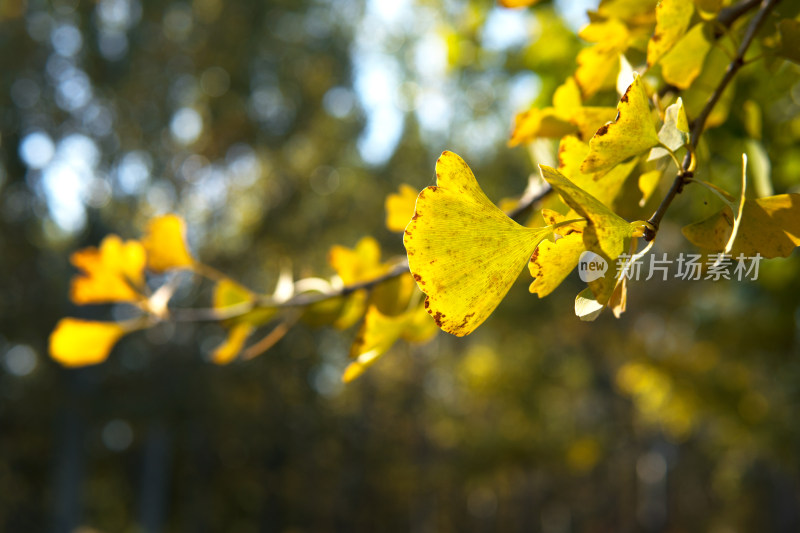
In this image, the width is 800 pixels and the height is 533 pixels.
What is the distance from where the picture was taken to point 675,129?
311 mm

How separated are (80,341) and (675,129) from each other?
0.54 m

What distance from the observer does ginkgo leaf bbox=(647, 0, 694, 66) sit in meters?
0.37

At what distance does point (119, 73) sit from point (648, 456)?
992 cm

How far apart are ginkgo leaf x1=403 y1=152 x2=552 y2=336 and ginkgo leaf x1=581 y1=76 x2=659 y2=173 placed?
0.06 meters

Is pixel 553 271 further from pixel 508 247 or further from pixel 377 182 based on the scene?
pixel 377 182

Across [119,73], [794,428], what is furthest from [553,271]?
[119,73]

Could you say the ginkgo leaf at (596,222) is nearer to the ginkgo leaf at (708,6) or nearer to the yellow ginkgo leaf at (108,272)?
the ginkgo leaf at (708,6)

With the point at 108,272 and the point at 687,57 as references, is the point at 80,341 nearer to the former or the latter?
the point at 108,272

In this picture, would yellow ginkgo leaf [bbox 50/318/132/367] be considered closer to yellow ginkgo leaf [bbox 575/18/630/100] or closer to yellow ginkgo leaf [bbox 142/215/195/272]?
yellow ginkgo leaf [bbox 142/215/195/272]

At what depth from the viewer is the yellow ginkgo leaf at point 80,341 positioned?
0.58 metres

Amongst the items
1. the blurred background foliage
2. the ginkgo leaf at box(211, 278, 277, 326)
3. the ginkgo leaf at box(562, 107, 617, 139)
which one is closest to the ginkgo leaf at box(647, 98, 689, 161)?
the ginkgo leaf at box(562, 107, 617, 139)

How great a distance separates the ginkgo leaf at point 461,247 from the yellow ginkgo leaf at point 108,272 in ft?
1.33

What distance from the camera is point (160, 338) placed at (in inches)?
369

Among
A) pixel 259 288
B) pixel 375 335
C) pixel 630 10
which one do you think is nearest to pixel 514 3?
pixel 630 10
